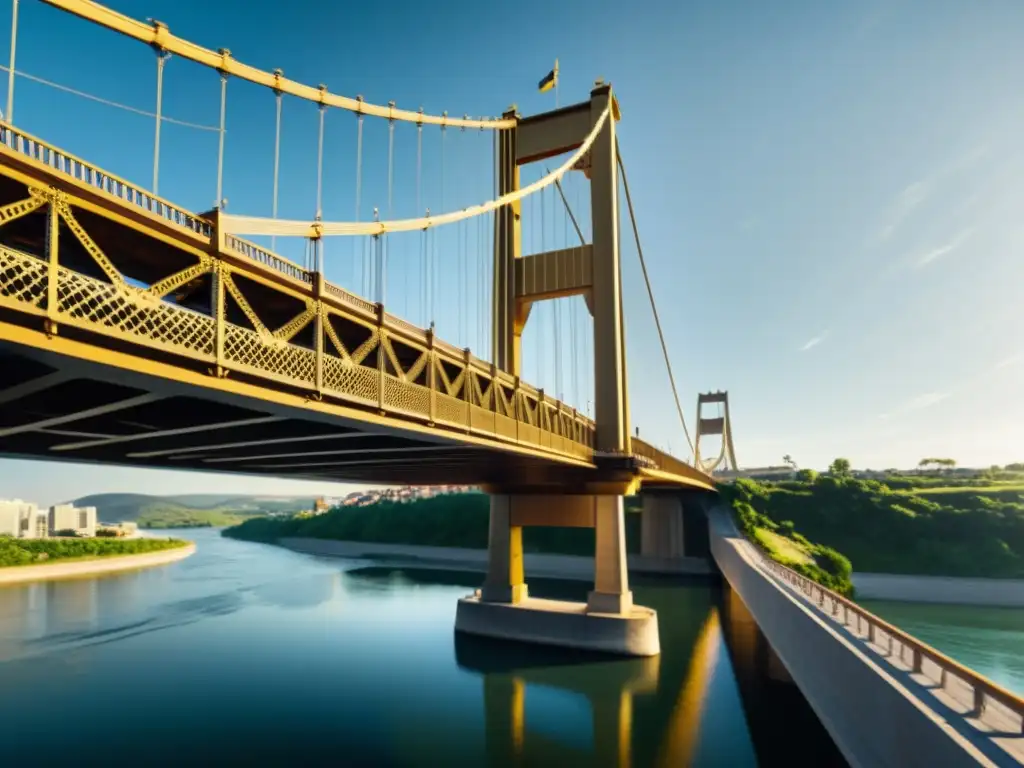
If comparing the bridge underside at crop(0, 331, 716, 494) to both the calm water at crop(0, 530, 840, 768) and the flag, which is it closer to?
the calm water at crop(0, 530, 840, 768)

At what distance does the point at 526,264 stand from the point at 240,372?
23.6 meters

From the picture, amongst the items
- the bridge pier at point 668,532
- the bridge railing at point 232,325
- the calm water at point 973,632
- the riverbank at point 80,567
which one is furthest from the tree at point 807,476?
the riverbank at point 80,567

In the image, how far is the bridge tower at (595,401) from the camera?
2867cm

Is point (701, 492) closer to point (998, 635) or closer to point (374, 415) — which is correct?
point (998, 635)

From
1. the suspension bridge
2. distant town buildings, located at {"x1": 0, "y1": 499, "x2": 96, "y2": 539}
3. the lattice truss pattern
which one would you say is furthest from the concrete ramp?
distant town buildings, located at {"x1": 0, "y1": 499, "x2": 96, "y2": 539}

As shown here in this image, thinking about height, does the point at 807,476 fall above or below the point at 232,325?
below

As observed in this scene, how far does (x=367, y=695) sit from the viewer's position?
23.0 m

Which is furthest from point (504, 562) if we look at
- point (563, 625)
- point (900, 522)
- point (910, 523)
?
point (910, 523)

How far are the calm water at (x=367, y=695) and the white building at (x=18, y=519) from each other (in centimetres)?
5536

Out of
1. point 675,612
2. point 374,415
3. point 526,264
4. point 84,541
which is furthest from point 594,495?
point 84,541

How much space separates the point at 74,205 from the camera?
25.9ft

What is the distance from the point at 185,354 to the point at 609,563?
2419 cm

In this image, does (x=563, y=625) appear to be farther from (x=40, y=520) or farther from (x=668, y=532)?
(x=40, y=520)

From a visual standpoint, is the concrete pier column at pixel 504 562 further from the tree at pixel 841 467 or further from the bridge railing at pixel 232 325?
the tree at pixel 841 467
